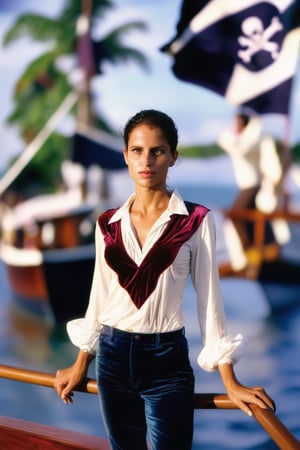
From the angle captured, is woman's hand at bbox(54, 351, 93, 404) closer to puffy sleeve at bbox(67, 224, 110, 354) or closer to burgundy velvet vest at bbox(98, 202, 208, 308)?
puffy sleeve at bbox(67, 224, 110, 354)

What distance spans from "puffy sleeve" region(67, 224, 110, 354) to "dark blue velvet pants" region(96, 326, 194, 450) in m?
0.03

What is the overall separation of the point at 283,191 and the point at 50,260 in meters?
2.69

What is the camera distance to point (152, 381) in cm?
123

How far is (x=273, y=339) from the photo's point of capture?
33.0 feet

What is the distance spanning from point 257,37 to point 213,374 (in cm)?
461

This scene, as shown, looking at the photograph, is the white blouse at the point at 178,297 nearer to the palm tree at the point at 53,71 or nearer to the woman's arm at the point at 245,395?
the woman's arm at the point at 245,395

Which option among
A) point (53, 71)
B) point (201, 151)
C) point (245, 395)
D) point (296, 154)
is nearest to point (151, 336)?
point (245, 395)

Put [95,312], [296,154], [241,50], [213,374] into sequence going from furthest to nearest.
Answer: [296,154]
[213,374]
[241,50]
[95,312]

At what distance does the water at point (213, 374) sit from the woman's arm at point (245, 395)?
740 cm

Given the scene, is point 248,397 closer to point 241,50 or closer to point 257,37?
point 257,37

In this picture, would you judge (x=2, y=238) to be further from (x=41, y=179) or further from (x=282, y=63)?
(x=282, y=63)

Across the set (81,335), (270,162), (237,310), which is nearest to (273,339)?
(237,310)

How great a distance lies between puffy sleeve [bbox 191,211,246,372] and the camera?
122cm

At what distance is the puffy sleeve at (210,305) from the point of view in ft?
3.99
